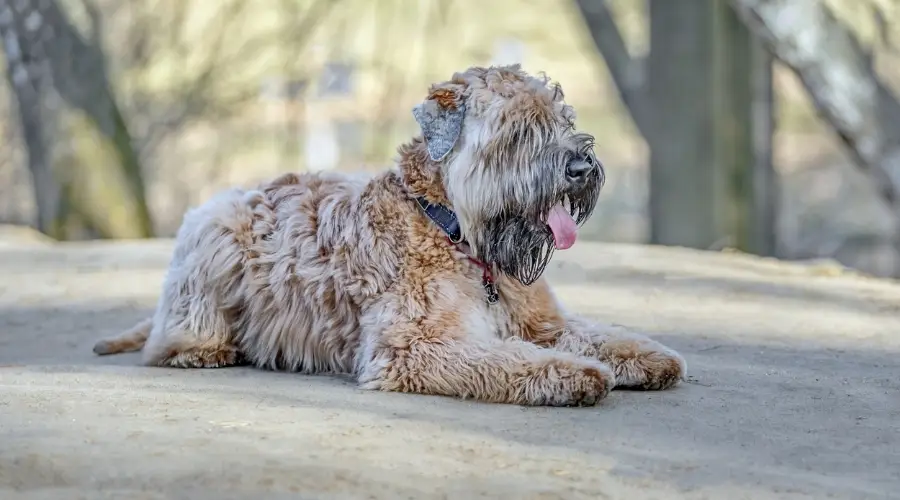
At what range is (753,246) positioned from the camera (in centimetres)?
1514

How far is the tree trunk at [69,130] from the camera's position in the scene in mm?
14836

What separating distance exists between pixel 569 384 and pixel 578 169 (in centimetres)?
98

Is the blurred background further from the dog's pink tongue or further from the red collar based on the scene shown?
the red collar

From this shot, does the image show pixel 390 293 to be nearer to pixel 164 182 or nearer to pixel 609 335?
pixel 609 335

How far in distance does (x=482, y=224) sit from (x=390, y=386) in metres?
0.84

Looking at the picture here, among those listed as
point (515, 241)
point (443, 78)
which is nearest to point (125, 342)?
point (515, 241)

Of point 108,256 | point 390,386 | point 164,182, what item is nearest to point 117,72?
point 164,182

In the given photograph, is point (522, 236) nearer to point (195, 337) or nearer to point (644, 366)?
point (644, 366)

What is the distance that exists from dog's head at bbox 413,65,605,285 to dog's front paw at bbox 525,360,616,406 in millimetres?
666

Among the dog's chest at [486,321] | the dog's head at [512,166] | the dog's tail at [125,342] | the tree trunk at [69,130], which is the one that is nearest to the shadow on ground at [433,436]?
the dog's chest at [486,321]

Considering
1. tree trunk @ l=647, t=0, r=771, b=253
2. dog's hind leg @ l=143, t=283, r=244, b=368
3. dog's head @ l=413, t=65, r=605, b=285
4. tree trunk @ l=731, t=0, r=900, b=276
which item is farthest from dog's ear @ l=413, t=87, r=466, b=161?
tree trunk @ l=647, t=0, r=771, b=253

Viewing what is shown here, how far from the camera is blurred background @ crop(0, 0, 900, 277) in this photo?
1458 centimetres

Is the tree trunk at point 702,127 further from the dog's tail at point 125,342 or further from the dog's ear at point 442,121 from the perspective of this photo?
the dog's ear at point 442,121

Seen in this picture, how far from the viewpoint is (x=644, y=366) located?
5859 mm
